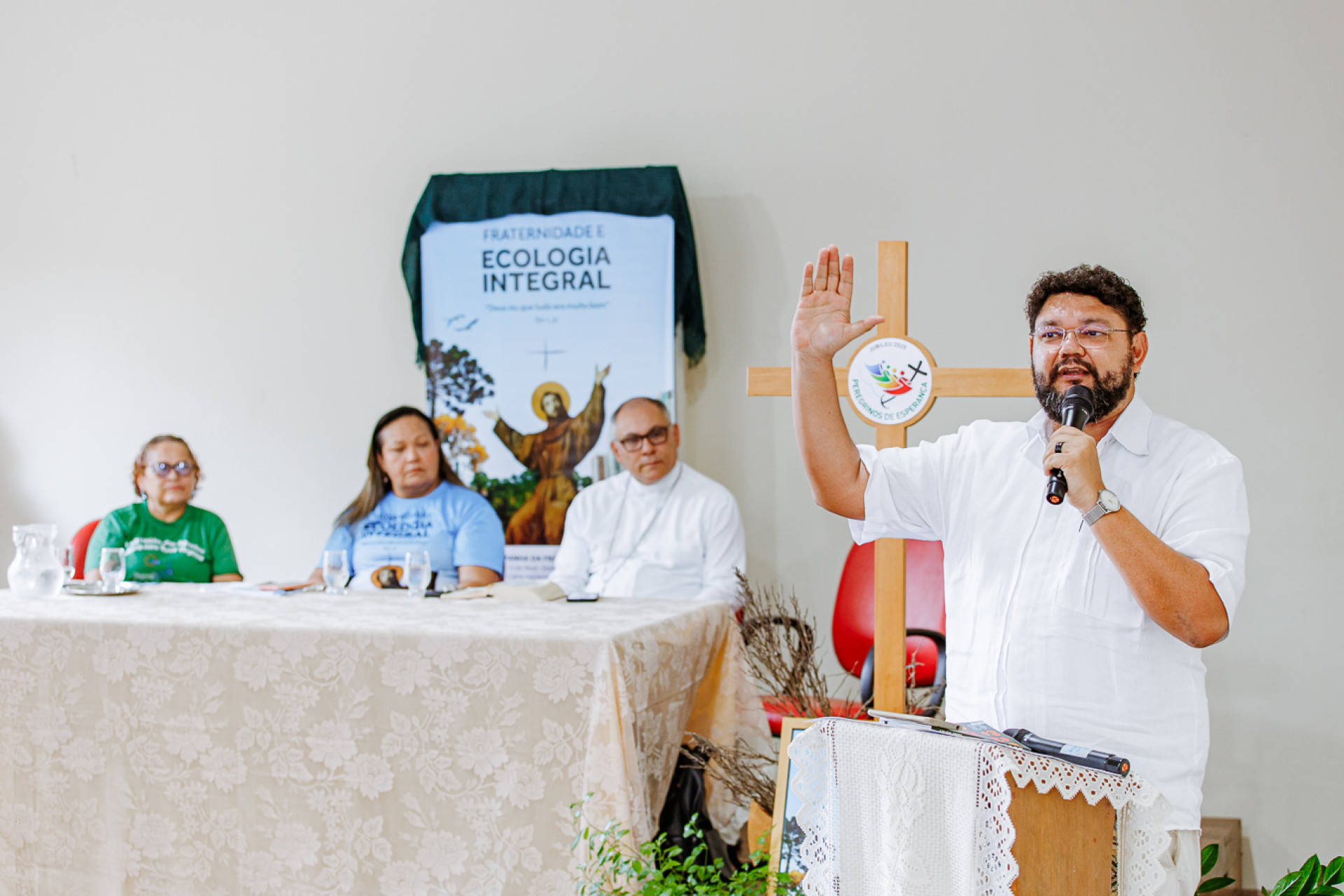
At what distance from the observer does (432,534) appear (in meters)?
3.41

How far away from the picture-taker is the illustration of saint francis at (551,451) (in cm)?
396

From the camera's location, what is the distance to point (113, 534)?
3.23 metres

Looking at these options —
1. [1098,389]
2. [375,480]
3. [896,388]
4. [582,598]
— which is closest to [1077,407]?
[1098,389]

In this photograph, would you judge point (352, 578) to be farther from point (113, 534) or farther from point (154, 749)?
point (154, 749)

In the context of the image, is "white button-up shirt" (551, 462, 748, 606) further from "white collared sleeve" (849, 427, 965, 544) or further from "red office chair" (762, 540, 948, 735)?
"white collared sleeve" (849, 427, 965, 544)

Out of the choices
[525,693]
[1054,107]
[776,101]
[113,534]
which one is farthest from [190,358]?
[1054,107]

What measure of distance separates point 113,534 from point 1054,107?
138 inches

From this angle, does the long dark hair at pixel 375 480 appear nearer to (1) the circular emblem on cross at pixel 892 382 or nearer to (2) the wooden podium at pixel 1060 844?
(1) the circular emblem on cross at pixel 892 382

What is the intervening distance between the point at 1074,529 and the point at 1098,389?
22 cm

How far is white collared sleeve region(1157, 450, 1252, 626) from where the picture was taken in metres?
1.47

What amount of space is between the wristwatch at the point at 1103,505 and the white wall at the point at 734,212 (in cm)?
240

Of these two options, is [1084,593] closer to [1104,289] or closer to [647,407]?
[1104,289]

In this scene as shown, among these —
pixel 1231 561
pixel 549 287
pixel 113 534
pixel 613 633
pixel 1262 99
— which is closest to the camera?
pixel 1231 561

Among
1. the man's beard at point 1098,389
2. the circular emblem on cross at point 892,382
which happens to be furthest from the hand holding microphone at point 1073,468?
the circular emblem on cross at point 892,382
